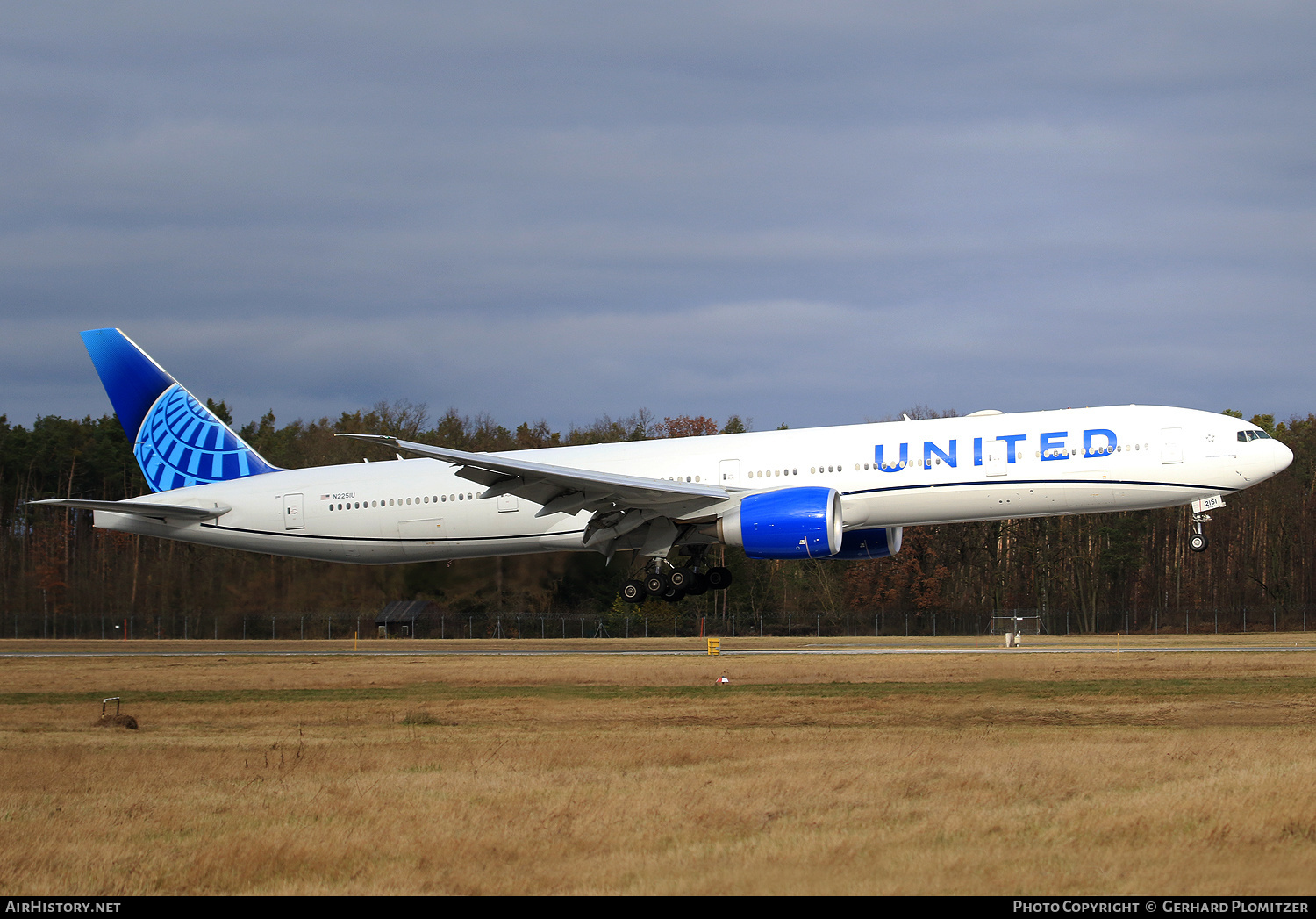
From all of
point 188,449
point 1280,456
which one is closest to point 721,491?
point 1280,456

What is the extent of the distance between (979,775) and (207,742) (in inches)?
575

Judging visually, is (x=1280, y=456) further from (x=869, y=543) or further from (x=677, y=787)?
(x=677, y=787)

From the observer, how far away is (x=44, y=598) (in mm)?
42812

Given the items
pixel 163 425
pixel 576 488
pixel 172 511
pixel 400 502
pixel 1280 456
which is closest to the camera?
pixel 1280 456

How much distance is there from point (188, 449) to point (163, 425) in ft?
4.13

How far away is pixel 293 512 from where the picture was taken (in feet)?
110

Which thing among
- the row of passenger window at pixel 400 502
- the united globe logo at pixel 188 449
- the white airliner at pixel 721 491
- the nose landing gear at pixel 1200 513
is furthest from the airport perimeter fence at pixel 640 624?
the nose landing gear at pixel 1200 513

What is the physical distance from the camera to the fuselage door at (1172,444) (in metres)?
27.7

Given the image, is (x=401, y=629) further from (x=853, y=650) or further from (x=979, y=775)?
(x=979, y=775)

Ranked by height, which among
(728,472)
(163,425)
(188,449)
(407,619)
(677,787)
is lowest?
(677,787)

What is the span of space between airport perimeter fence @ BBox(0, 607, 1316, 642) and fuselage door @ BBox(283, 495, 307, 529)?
5.35 meters

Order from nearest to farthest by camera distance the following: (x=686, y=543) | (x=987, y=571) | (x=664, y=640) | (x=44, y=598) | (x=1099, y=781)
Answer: (x=1099, y=781)
(x=686, y=543)
(x=44, y=598)
(x=664, y=640)
(x=987, y=571)
